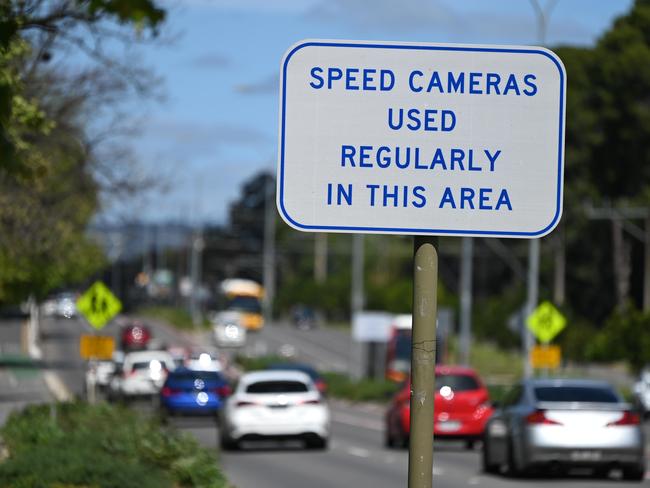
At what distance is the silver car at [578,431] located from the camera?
2294 cm

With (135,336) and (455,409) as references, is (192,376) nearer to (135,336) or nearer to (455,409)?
(455,409)

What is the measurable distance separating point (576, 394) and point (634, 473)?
136 cm

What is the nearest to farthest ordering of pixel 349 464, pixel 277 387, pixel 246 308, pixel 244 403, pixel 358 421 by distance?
1. pixel 349 464
2. pixel 244 403
3. pixel 277 387
4. pixel 358 421
5. pixel 246 308

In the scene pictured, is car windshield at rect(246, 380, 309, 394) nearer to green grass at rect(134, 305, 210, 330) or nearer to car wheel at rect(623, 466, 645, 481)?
car wheel at rect(623, 466, 645, 481)

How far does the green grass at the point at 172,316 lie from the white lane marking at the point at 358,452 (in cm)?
7557

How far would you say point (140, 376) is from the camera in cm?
4591

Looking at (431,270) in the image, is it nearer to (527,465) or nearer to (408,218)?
(408,218)

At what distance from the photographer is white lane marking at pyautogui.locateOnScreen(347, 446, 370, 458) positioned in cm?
2977

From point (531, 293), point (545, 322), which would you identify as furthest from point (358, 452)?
point (531, 293)

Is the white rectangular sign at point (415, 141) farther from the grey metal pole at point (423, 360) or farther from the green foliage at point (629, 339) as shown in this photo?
the green foliage at point (629, 339)

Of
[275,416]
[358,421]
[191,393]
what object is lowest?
[358,421]

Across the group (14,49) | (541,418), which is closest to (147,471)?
(14,49)

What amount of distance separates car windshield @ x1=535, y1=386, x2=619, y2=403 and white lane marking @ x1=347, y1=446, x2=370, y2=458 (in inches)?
255

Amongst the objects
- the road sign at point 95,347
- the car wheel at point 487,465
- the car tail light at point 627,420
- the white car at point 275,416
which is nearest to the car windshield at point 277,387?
the white car at point 275,416
